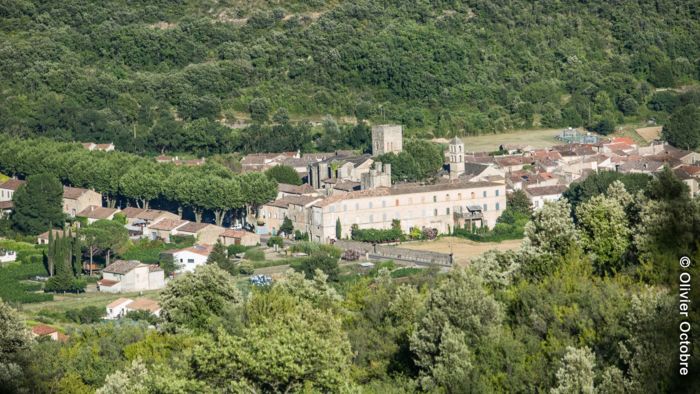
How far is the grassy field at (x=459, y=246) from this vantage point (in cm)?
4591

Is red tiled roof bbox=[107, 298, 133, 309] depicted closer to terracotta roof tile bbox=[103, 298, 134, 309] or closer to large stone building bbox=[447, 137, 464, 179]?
terracotta roof tile bbox=[103, 298, 134, 309]

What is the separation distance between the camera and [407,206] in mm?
48938

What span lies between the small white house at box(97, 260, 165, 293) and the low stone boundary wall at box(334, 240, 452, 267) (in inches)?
283

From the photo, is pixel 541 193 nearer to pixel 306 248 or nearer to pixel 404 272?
pixel 306 248

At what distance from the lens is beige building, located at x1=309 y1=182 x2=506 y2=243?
4812 cm

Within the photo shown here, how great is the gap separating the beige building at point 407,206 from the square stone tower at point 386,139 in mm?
5400

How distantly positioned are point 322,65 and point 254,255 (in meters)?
32.8

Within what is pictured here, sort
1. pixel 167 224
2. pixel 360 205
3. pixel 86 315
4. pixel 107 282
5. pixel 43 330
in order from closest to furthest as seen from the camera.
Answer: pixel 43 330 → pixel 86 315 → pixel 107 282 → pixel 360 205 → pixel 167 224

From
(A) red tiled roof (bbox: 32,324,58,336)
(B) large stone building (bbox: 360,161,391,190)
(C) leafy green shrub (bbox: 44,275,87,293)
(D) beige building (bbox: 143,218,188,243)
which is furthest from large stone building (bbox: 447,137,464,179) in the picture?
(A) red tiled roof (bbox: 32,324,58,336)

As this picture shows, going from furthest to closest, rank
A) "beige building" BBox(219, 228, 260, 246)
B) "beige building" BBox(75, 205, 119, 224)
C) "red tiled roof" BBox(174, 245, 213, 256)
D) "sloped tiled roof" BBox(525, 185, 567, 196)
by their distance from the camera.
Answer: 1. "sloped tiled roof" BBox(525, 185, 567, 196)
2. "beige building" BBox(75, 205, 119, 224)
3. "beige building" BBox(219, 228, 260, 246)
4. "red tiled roof" BBox(174, 245, 213, 256)

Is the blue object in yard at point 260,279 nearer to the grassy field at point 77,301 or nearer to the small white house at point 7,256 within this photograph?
the grassy field at point 77,301

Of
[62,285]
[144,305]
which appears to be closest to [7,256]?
[62,285]

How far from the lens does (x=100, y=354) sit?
26.0 metres

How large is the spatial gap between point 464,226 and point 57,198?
49.0ft
